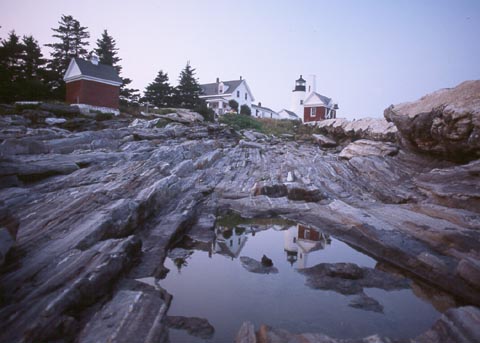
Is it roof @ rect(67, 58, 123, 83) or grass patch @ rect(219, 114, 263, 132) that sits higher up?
roof @ rect(67, 58, 123, 83)

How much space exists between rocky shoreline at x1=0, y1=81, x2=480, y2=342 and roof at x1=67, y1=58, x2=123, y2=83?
14.8m

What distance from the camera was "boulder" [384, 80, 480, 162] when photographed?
12.8 m

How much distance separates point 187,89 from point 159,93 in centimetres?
512

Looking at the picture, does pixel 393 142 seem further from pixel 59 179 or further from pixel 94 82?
pixel 94 82

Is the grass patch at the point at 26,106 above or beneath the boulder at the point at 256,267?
above

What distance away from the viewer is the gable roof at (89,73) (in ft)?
120

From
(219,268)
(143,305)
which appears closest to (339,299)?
(219,268)

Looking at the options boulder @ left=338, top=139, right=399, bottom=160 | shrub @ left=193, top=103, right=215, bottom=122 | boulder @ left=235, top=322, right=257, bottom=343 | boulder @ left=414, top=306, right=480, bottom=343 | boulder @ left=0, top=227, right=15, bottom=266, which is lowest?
boulder @ left=235, top=322, right=257, bottom=343

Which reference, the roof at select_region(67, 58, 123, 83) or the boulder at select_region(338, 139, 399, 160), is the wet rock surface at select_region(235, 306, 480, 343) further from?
the roof at select_region(67, 58, 123, 83)

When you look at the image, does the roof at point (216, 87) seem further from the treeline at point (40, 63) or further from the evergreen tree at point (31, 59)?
the evergreen tree at point (31, 59)

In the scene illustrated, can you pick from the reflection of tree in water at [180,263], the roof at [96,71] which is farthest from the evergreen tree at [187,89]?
the reflection of tree in water at [180,263]

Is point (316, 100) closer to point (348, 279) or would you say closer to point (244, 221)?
point (244, 221)

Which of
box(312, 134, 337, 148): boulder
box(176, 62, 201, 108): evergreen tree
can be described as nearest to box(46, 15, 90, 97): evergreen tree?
box(176, 62, 201, 108): evergreen tree

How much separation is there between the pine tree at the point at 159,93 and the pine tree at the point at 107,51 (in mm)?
6819
